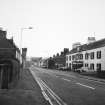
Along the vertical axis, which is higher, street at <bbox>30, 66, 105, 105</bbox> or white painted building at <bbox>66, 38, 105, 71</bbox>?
white painted building at <bbox>66, 38, 105, 71</bbox>

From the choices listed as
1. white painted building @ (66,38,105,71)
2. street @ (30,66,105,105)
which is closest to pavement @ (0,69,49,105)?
street @ (30,66,105,105)

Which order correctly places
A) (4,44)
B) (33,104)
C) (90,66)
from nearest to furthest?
(33,104) → (4,44) → (90,66)

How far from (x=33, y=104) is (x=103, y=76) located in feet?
83.2

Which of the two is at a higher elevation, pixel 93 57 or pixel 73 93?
pixel 93 57

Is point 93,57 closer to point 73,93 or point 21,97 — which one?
point 73,93

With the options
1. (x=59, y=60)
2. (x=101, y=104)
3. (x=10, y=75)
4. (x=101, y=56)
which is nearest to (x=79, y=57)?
(x=101, y=56)

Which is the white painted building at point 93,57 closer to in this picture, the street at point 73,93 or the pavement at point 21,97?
the street at point 73,93

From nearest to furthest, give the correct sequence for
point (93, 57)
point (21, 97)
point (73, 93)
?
point (21, 97) → point (73, 93) → point (93, 57)

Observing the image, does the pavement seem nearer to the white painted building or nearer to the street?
the street

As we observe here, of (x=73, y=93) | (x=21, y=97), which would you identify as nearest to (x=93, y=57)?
(x=73, y=93)

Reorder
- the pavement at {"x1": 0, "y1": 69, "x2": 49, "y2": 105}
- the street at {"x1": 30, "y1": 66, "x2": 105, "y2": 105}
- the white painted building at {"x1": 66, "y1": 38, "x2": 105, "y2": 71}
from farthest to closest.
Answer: the white painted building at {"x1": 66, "y1": 38, "x2": 105, "y2": 71}
the street at {"x1": 30, "y1": 66, "x2": 105, "y2": 105}
the pavement at {"x1": 0, "y1": 69, "x2": 49, "y2": 105}

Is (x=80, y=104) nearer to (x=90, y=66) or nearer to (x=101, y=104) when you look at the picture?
(x=101, y=104)

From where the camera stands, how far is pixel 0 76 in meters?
15.3

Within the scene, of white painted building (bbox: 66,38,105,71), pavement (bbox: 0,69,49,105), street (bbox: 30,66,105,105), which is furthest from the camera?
white painted building (bbox: 66,38,105,71)
